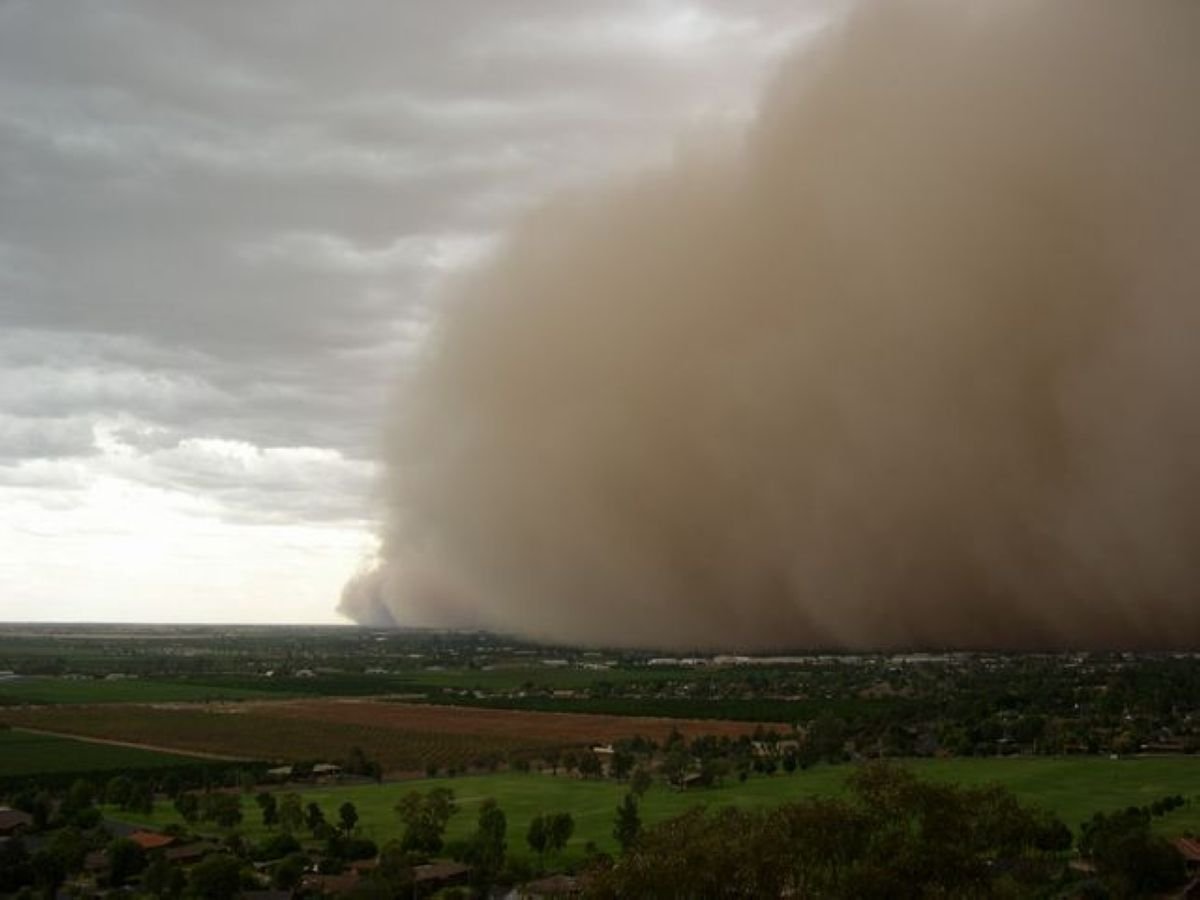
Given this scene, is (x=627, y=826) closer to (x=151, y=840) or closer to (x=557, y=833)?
(x=557, y=833)

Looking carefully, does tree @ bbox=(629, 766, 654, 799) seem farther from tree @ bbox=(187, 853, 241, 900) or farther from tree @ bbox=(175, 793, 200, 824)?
tree @ bbox=(187, 853, 241, 900)

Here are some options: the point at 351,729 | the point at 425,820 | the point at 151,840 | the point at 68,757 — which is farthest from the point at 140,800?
the point at 351,729

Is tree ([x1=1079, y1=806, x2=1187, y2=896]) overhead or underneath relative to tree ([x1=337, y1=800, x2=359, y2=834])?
overhead

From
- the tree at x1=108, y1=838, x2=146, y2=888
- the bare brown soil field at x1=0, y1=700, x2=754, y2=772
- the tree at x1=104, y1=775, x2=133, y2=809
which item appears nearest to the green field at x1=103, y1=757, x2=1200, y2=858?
the tree at x1=104, y1=775, x2=133, y2=809

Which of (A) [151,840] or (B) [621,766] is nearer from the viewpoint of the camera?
(A) [151,840]

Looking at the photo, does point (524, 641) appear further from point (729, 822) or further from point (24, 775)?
point (729, 822)

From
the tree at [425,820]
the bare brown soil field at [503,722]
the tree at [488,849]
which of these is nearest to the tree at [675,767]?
the bare brown soil field at [503,722]
